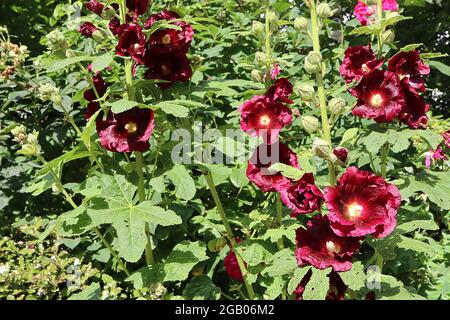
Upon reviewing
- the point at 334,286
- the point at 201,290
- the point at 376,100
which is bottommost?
the point at 201,290

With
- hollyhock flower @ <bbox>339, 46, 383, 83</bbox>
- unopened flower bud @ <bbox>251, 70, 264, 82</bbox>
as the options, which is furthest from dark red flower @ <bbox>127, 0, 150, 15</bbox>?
hollyhock flower @ <bbox>339, 46, 383, 83</bbox>

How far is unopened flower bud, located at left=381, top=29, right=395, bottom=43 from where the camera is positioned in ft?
4.95

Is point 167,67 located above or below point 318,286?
above

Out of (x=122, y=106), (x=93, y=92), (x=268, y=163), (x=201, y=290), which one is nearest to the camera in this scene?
(x=122, y=106)

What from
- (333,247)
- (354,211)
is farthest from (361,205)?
(333,247)

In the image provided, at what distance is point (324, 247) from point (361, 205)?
0.51 ft

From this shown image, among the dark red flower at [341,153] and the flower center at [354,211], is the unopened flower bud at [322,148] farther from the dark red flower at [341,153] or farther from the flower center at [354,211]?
the flower center at [354,211]

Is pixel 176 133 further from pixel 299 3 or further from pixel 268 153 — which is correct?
pixel 299 3

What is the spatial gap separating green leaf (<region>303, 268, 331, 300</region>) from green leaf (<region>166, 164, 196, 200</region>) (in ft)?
1.67

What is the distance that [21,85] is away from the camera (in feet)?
8.46

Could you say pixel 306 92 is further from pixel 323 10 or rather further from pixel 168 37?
pixel 168 37

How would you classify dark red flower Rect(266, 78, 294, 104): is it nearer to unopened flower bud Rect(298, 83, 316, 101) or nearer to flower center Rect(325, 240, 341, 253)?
unopened flower bud Rect(298, 83, 316, 101)

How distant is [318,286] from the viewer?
1286 mm
